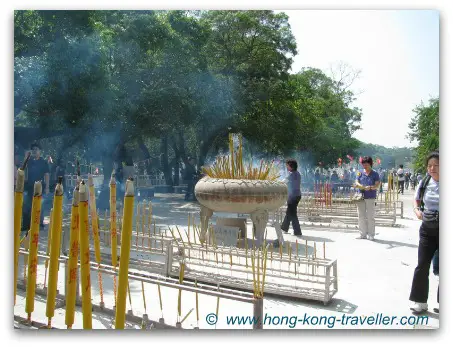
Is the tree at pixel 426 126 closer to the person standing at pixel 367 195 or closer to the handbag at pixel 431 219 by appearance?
the handbag at pixel 431 219

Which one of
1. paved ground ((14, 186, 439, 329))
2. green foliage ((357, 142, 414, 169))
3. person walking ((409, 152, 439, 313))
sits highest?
green foliage ((357, 142, 414, 169))

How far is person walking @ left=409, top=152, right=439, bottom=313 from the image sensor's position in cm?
293

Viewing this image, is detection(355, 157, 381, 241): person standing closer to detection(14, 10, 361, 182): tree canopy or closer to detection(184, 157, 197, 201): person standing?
detection(14, 10, 361, 182): tree canopy

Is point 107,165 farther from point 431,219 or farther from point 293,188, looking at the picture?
point 431,219

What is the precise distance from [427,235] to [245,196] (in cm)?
183

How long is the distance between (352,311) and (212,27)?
14.1ft

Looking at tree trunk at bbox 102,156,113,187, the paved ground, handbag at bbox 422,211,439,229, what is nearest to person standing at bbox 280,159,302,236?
the paved ground

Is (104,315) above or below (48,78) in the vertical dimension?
below

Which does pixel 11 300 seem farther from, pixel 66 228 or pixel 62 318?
pixel 66 228

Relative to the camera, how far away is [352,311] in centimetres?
313

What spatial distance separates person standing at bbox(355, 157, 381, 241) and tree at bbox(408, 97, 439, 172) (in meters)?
0.99

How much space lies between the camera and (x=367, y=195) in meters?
5.62

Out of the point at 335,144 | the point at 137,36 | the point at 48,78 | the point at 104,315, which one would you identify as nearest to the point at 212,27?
the point at 137,36

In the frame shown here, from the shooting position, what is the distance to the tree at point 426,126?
3.54m
